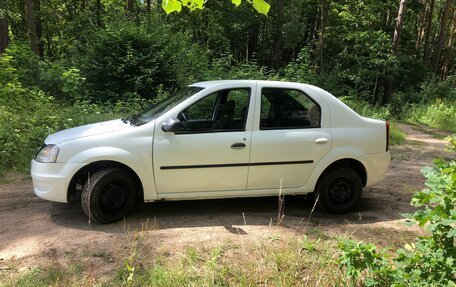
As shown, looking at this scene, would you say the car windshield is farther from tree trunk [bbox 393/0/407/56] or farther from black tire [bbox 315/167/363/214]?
tree trunk [bbox 393/0/407/56]

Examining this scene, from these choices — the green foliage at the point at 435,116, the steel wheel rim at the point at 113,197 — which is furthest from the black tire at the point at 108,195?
the green foliage at the point at 435,116

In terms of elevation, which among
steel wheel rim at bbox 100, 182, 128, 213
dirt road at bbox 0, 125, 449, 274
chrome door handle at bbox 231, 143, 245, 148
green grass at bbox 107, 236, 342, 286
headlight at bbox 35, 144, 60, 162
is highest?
chrome door handle at bbox 231, 143, 245, 148

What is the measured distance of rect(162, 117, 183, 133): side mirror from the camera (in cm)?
485

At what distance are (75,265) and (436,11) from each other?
45.6 m

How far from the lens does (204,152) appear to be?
504 cm

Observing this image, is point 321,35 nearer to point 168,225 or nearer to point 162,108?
point 162,108

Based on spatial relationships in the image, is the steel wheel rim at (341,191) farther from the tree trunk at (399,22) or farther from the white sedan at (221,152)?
the tree trunk at (399,22)

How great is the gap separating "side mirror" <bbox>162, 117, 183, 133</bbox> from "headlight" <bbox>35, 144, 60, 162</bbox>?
4.22 feet

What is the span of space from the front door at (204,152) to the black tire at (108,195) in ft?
1.25

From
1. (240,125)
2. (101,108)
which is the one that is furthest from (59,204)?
(101,108)

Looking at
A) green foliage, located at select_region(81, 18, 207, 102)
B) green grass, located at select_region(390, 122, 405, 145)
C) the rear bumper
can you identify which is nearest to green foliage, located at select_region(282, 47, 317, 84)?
green foliage, located at select_region(81, 18, 207, 102)

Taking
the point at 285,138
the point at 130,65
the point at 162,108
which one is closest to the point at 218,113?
the point at 162,108

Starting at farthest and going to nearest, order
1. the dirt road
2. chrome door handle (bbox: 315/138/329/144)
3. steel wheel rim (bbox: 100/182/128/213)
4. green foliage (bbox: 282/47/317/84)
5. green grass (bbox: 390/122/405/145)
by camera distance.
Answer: green foliage (bbox: 282/47/317/84), green grass (bbox: 390/122/405/145), chrome door handle (bbox: 315/138/329/144), steel wheel rim (bbox: 100/182/128/213), the dirt road

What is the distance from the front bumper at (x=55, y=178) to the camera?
4785mm
